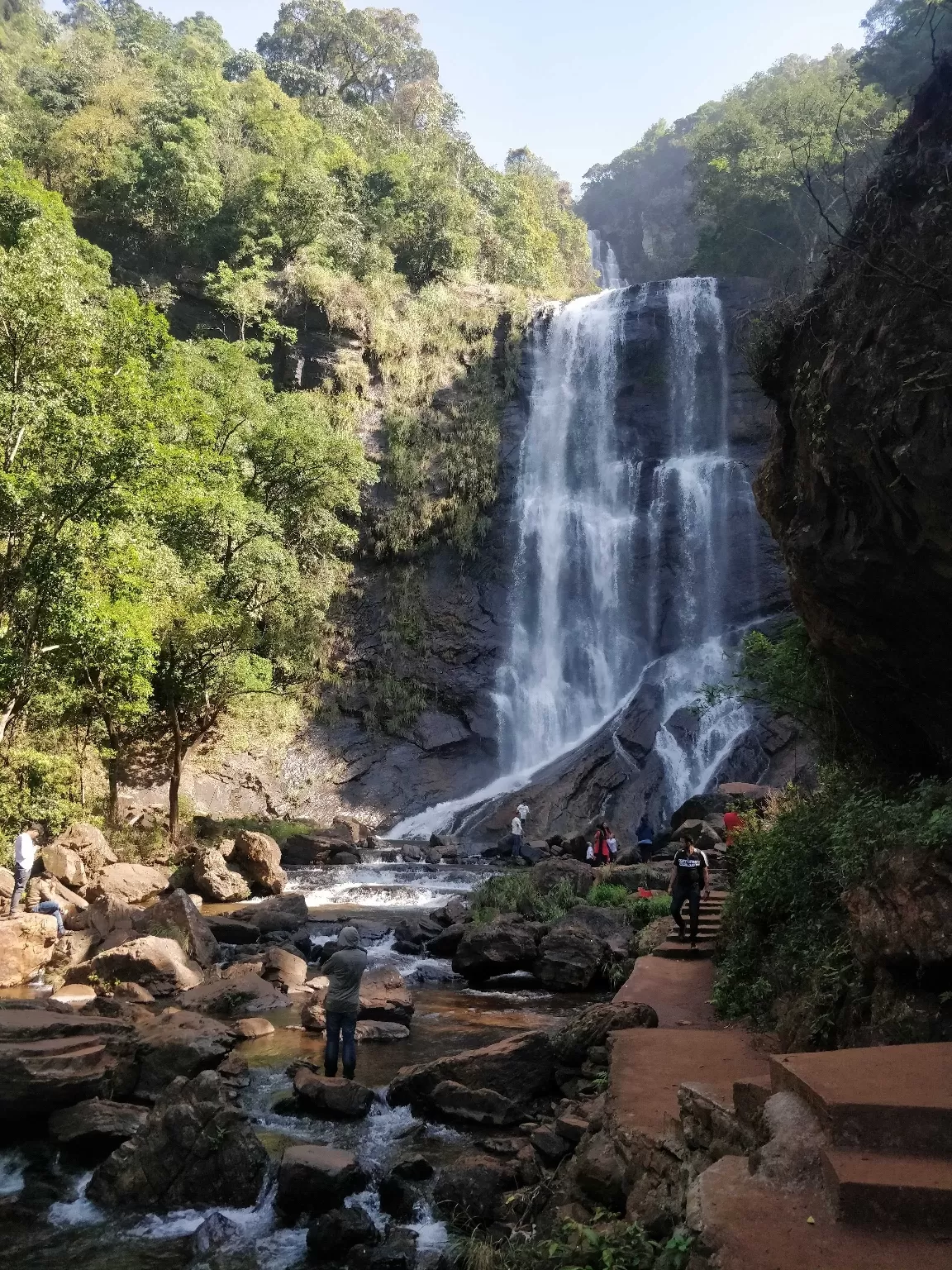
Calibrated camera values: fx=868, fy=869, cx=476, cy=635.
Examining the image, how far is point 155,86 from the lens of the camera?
3656cm

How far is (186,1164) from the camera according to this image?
6.22 meters

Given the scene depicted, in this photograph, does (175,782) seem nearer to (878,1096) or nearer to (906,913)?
(906,913)

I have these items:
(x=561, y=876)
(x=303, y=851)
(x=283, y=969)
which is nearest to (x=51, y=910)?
(x=283, y=969)

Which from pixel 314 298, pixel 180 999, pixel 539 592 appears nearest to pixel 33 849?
pixel 180 999

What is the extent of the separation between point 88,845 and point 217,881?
8.16 ft

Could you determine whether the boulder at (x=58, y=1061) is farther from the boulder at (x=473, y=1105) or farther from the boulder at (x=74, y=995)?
the boulder at (x=473, y=1105)

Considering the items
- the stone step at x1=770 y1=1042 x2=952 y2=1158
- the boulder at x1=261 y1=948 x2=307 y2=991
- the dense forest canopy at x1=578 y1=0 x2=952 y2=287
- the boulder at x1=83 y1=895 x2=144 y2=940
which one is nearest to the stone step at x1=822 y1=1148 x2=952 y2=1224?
the stone step at x1=770 y1=1042 x2=952 y2=1158

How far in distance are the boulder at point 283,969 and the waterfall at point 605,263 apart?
5868 cm

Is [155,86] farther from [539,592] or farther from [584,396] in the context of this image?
[539,592]

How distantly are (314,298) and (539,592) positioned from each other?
14065 millimetres

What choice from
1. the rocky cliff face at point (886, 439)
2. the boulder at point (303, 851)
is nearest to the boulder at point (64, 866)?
the boulder at point (303, 851)

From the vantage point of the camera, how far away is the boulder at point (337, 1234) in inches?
216

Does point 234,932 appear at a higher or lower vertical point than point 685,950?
lower

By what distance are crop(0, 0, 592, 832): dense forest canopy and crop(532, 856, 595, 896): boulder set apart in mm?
8225
